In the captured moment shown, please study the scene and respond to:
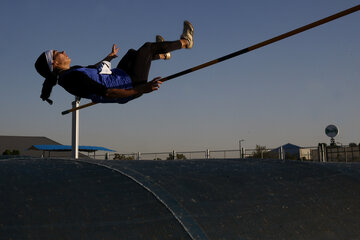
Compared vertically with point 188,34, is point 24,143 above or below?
above

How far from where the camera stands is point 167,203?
2.43 m

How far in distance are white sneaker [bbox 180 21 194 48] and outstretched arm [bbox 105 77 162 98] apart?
93 centimetres

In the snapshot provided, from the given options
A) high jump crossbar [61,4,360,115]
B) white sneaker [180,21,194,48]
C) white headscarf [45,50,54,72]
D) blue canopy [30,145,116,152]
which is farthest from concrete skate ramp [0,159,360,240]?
blue canopy [30,145,116,152]

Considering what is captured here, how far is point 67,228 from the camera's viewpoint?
7.27 feet

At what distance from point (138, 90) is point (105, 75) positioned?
0.43 meters

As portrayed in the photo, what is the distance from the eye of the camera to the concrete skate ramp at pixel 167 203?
225cm

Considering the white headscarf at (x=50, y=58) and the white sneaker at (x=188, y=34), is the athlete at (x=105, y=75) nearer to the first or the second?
the white headscarf at (x=50, y=58)

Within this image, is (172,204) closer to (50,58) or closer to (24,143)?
(50,58)

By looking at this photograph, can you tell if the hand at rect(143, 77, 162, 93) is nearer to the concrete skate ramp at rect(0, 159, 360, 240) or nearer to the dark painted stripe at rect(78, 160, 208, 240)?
the concrete skate ramp at rect(0, 159, 360, 240)

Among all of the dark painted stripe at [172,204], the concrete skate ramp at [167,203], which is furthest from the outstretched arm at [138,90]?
the dark painted stripe at [172,204]

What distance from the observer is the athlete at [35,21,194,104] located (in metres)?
4.09

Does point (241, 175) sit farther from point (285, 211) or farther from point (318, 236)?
point (318, 236)

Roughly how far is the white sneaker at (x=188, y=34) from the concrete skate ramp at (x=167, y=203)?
89.8 inches

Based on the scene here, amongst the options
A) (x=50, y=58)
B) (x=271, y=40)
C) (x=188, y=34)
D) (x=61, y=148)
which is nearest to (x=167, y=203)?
(x=50, y=58)
